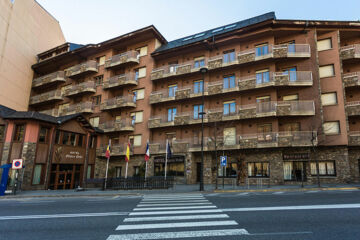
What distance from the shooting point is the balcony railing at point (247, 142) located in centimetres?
2001

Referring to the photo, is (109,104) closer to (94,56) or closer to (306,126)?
(94,56)

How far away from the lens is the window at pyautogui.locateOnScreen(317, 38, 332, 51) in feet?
73.6

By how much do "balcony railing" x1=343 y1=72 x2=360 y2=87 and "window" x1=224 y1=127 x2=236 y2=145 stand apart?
12324mm

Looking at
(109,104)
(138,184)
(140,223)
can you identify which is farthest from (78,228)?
(109,104)

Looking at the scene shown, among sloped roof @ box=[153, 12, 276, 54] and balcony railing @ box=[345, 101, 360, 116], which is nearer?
balcony railing @ box=[345, 101, 360, 116]

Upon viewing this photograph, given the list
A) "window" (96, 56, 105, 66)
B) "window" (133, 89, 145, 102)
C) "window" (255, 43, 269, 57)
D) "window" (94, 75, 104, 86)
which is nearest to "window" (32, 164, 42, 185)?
"window" (133, 89, 145, 102)

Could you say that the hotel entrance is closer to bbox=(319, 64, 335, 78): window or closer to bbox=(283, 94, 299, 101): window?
bbox=(283, 94, 299, 101): window

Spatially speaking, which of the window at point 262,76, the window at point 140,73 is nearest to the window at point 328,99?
the window at point 262,76

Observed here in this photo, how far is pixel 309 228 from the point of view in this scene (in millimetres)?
5121

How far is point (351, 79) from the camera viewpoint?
2161 centimetres

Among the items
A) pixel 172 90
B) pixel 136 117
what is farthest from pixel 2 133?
pixel 172 90

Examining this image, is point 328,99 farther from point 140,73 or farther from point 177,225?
point 140,73

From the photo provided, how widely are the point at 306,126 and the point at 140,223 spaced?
20.5 meters

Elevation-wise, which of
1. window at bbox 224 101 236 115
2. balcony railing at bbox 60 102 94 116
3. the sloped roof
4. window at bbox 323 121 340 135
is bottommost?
window at bbox 323 121 340 135
